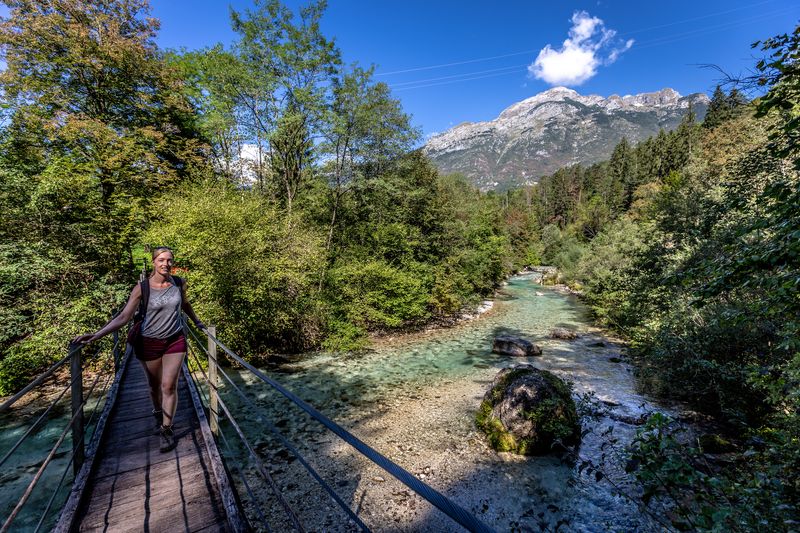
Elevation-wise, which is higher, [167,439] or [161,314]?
[161,314]

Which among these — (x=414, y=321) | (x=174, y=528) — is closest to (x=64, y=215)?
(x=174, y=528)

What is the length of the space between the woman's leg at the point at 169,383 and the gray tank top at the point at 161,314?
0.31 m

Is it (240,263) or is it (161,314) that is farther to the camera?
(240,263)

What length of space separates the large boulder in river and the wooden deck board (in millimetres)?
6217

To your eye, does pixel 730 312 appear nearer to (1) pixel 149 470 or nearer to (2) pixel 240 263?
(1) pixel 149 470

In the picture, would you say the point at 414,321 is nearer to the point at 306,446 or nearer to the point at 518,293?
the point at 306,446

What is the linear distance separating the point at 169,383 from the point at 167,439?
2.34 feet

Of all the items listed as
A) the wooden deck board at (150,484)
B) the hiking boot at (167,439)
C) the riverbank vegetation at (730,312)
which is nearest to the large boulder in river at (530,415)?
the riverbank vegetation at (730,312)

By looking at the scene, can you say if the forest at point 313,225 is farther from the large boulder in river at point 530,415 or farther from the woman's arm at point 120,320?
the woman's arm at point 120,320

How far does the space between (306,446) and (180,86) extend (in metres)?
17.1

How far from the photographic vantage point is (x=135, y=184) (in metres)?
14.1

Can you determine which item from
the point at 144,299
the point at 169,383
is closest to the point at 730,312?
the point at 169,383

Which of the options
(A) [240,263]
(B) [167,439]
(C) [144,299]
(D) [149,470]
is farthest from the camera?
(A) [240,263]

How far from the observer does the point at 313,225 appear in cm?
1914
